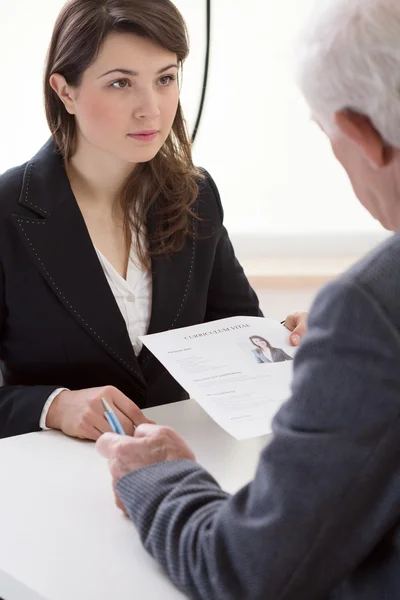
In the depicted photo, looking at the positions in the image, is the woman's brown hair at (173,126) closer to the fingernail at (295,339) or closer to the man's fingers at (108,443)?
the fingernail at (295,339)

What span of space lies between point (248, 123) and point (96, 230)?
1.28 meters

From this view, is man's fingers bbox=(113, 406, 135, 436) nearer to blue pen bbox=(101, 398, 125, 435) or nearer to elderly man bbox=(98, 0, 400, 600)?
blue pen bbox=(101, 398, 125, 435)

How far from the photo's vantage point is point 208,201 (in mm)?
2234

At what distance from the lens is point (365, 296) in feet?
2.97

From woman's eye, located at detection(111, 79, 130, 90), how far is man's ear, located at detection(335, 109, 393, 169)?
39.8 inches

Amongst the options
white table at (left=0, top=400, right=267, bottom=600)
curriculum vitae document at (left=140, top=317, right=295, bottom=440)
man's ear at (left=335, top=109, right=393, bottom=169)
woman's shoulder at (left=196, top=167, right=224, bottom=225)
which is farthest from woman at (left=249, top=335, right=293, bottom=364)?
man's ear at (left=335, top=109, right=393, bottom=169)

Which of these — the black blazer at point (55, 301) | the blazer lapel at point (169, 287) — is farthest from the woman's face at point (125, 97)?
the blazer lapel at point (169, 287)

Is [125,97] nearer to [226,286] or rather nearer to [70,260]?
[70,260]

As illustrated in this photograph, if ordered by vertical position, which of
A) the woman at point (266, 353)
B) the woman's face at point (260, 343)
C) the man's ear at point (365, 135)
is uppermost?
the man's ear at point (365, 135)

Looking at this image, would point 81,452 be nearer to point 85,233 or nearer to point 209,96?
point 85,233

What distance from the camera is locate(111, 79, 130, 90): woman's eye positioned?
1919 mm

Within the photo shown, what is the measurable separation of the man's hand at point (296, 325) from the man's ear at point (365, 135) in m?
0.83

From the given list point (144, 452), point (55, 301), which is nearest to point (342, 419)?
point (144, 452)

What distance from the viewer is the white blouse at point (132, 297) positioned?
6.58 feet
